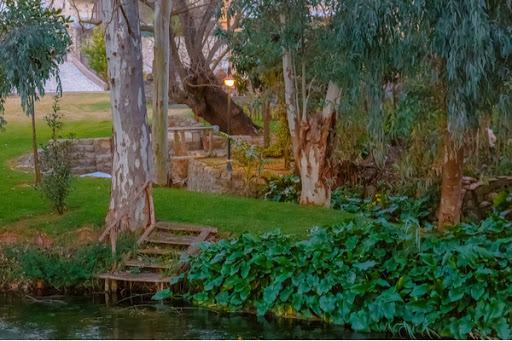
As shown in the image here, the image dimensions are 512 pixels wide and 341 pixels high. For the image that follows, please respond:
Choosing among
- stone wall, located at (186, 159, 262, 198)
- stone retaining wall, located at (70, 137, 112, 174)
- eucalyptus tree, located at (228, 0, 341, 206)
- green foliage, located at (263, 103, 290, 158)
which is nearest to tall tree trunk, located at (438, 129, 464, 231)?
eucalyptus tree, located at (228, 0, 341, 206)

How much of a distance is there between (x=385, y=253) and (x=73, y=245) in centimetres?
496

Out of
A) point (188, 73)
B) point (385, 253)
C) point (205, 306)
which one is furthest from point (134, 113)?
point (188, 73)

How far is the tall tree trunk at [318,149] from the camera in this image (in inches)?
596

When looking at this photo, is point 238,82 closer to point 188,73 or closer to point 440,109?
point 188,73

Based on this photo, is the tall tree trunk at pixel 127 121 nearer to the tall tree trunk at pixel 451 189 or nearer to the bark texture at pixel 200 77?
the tall tree trunk at pixel 451 189

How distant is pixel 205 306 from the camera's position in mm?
9938

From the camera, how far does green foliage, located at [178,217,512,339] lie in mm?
8555

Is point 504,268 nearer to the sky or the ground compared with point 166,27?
nearer to the ground

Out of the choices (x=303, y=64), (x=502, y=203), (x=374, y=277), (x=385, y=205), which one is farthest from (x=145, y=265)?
(x=502, y=203)

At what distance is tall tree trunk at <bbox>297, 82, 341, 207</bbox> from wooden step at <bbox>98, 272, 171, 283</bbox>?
5.68 metres

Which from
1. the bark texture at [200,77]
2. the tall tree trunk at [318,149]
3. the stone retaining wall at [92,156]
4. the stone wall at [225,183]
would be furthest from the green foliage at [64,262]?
the bark texture at [200,77]

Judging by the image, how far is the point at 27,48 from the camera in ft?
36.8

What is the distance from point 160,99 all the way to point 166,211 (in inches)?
179

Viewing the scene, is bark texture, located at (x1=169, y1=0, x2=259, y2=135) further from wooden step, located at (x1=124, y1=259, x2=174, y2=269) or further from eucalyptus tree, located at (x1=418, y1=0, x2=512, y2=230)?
eucalyptus tree, located at (x1=418, y1=0, x2=512, y2=230)
